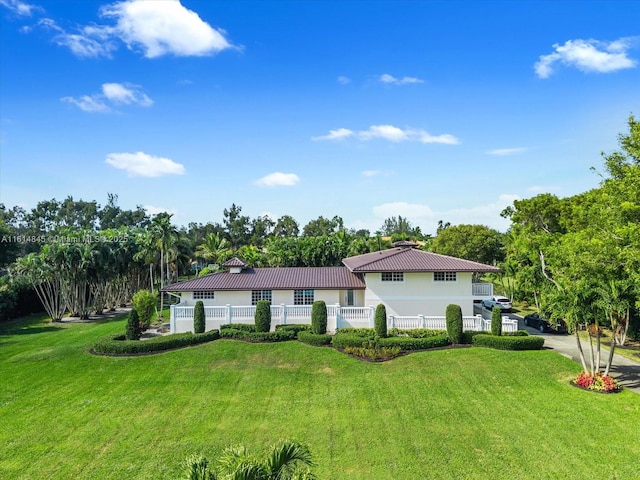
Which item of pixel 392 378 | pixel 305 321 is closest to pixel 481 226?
pixel 305 321

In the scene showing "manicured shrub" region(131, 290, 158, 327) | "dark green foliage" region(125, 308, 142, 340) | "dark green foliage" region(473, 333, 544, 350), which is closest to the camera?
"dark green foliage" region(473, 333, 544, 350)

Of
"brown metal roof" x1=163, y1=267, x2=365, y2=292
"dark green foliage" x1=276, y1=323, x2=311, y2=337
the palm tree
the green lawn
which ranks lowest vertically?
the green lawn

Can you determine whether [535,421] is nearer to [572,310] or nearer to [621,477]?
[621,477]

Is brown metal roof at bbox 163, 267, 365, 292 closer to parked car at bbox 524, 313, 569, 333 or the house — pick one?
the house

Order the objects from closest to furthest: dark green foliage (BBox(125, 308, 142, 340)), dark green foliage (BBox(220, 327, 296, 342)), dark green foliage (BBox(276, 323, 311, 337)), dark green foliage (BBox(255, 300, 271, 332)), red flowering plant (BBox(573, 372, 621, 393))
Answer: red flowering plant (BBox(573, 372, 621, 393)), dark green foliage (BBox(220, 327, 296, 342)), dark green foliage (BBox(125, 308, 142, 340)), dark green foliage (BBox(276, 323, 311, 337)), dark green foliage (BBox(255, 300, 271, 332))

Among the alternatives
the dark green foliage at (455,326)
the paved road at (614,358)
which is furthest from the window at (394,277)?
the paved road at (614,358)

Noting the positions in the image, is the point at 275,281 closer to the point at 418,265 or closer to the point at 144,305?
the point at 144,305

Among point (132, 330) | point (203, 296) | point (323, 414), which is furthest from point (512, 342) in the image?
point (132, 330)

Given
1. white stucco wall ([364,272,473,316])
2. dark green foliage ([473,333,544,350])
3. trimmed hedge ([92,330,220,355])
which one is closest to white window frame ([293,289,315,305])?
white stucco wall ([364,272,473,316])
